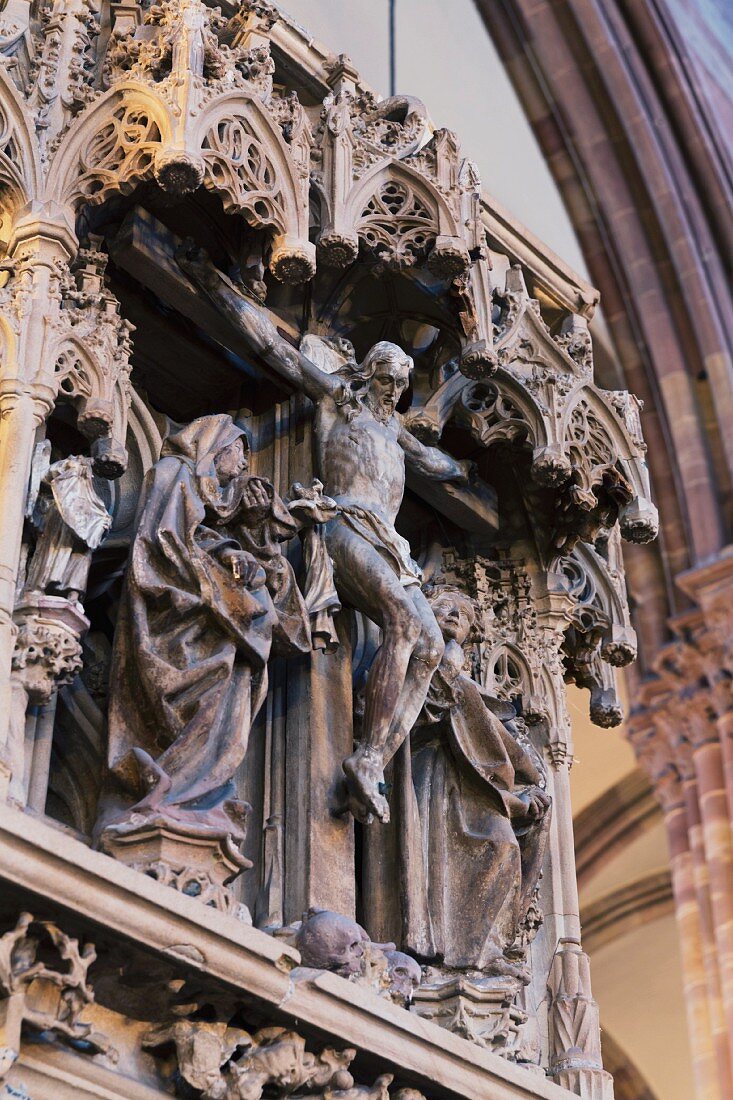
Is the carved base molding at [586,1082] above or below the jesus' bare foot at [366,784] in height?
below

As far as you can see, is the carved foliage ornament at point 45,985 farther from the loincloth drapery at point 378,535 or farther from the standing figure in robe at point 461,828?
the loincloth drapery at point 378,535

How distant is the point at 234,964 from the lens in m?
4.71

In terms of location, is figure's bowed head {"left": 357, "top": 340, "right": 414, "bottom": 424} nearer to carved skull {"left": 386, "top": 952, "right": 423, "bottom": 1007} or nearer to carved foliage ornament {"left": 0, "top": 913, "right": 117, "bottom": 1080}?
carved skull {"left": 386, "top": 952, "right": 423, "bottom": 1007}

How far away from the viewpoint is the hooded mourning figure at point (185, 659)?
16.7 feet

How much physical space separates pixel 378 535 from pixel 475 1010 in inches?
60.2

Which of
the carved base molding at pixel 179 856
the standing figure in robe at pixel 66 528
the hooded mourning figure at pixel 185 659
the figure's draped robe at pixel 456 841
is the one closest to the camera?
the carved base molding at pixel 179 856

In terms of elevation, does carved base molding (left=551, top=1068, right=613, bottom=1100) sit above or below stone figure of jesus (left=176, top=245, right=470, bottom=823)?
below

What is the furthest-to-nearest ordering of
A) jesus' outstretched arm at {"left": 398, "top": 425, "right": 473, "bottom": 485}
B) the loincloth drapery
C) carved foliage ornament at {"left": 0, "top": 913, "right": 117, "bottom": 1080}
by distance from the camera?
1. jesus' outstretched arm at {"left": 398, "top": 425, "right": 473, "bottom": 485}
2. the loincloth drapery
3. carved foliage ornament at {"left": 0, "top": 913, "right": 117, "bottom": 1080}

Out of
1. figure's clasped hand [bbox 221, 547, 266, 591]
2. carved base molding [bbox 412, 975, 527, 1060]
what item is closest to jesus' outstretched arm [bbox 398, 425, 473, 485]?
figure's clasped hand [bbox 221, 547, 266, 591]

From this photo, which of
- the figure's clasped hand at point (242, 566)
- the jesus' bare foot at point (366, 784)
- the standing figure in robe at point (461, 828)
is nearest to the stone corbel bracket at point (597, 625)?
the standing figure in robe at point (461, 828)

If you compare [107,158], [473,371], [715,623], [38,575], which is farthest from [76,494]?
[715,623]

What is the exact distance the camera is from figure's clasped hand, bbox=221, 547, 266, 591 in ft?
18.1

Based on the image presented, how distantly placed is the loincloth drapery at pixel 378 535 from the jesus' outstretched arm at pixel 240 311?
57cm

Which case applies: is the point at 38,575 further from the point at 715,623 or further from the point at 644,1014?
the point at 644,1014
